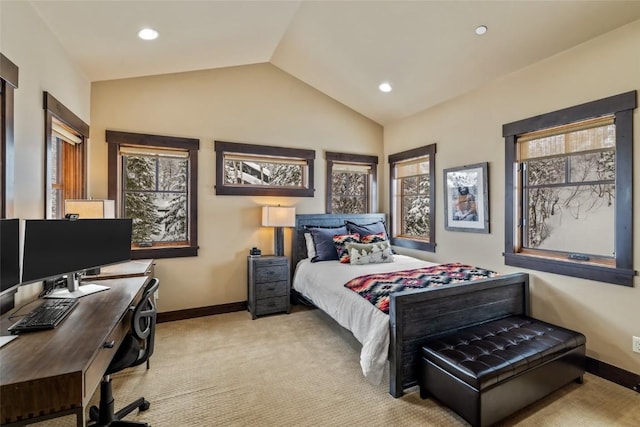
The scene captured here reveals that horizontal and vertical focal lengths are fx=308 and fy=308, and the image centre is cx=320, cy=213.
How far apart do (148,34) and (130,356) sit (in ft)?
8.51

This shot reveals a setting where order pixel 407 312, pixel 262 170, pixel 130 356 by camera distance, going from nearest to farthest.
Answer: pixel 130 356
pixel 407 312
pixel 262 170

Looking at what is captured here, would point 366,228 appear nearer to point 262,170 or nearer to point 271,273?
point 271,273

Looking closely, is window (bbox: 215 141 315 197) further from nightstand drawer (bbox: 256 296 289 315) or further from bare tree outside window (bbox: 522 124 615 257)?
bare tree outside window (bbox: 522 124 615 257)

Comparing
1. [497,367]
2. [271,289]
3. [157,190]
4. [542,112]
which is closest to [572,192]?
[542,112]

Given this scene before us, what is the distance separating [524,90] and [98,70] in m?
4.36

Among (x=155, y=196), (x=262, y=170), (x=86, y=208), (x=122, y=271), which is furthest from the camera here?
(x=262, y=170)

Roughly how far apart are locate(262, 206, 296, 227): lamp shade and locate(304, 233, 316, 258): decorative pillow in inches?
13.3

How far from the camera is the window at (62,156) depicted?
2414 millimetres

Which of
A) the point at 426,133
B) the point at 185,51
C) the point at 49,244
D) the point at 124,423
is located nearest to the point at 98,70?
the point at 185,51

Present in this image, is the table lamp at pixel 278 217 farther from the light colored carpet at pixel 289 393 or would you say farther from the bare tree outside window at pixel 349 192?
the light colored carpet at pixel 289 393

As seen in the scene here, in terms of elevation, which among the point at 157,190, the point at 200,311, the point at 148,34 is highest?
the point at 148,34

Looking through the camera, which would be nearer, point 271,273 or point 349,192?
point 271,273

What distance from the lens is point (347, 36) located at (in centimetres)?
332

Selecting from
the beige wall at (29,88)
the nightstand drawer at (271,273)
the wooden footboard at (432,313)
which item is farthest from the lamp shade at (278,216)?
the beige wall at (29,88)
